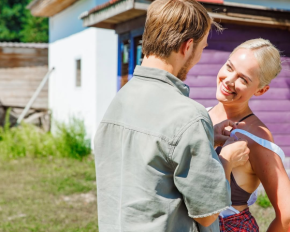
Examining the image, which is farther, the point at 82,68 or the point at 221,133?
the point at 82,68

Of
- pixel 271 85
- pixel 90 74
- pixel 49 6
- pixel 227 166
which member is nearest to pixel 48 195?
pixel 90 74

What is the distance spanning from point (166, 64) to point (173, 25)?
15 cm

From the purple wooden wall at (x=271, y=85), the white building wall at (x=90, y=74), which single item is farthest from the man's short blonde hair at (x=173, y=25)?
the white building wall at (x=90, y=74)

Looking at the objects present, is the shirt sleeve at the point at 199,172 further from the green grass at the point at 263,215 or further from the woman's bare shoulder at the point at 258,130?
the green grass at the point at 263,215

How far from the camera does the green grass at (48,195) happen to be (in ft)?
17.9

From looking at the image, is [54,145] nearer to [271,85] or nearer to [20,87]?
[20,87]

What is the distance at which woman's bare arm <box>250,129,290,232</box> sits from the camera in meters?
1.90

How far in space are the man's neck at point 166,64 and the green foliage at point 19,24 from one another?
25857 mm

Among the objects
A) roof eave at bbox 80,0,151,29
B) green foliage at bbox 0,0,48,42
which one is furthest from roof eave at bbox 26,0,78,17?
green foliage at bbox 0,0,48,42

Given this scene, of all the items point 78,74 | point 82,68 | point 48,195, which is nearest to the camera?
point 48,195

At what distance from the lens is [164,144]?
1408mm

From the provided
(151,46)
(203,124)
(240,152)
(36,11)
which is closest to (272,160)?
(240,152)

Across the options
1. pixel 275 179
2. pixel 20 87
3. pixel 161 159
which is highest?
pixel 161 159

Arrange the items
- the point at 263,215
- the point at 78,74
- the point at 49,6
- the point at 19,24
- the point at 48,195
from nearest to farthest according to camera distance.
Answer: the point at 263,215
the point at 48,195
the point at 78,74
the point at 49,6
the point at 19,24
